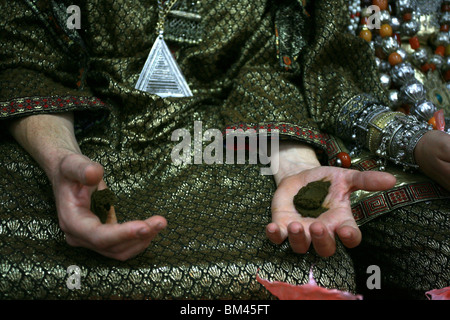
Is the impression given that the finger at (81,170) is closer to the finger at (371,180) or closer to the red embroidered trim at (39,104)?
the red embroidered trim at (39,104)

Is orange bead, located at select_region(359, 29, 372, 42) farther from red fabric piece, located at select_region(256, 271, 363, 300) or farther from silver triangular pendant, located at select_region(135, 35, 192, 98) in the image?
red fabric piece, located at select_region(256, 271, 363, 300)

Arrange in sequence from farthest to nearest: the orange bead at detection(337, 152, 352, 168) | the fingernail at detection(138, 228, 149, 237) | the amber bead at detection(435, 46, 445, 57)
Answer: the amber bead at detection(435, 46, 445, 57) → the orange bead at detection(337, 152, 352, 168) → the fingernail at detection(138, 228, 149, 237)

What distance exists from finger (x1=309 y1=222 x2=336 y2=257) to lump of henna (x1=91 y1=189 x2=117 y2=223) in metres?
0.43

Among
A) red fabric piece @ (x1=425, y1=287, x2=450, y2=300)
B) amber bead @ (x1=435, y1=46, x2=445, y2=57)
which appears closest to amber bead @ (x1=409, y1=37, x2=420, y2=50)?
amber bead @ (x1=435, y1=46, x2=445, y2=57)

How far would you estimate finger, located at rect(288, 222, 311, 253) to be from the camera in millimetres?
826

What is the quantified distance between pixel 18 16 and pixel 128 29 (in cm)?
32

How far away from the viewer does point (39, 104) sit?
1119 mm

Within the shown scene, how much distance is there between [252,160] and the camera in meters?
1.25

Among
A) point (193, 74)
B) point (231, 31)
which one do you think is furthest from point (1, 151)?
point (231, 31)

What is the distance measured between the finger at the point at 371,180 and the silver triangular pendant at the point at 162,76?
663 mm

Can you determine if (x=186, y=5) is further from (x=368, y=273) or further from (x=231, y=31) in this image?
(x=368, y=273)

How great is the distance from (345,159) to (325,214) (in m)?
0.38

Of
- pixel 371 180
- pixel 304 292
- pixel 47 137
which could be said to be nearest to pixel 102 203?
pixel 47 137

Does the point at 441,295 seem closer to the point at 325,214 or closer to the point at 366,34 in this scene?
the point at 325,214
